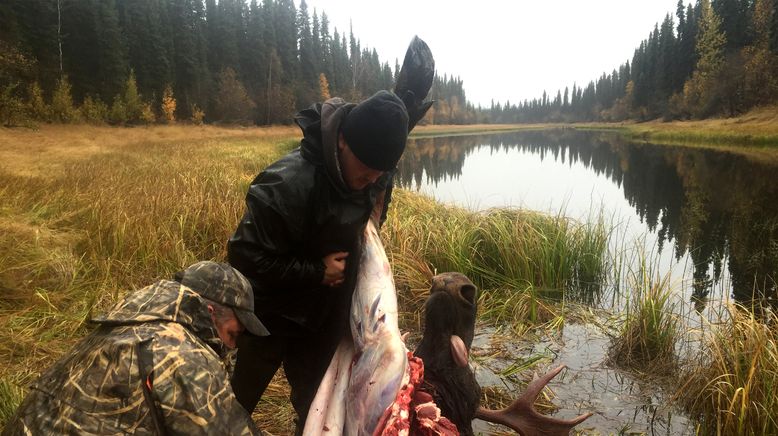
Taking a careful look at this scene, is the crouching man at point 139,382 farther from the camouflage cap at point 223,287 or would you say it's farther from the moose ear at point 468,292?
the moose ear at point 468,292

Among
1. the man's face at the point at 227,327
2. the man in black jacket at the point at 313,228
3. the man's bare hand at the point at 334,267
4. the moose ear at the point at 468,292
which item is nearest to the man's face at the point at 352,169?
the man in black jacket at the point at 313,228

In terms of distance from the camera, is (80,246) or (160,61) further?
(160,61)

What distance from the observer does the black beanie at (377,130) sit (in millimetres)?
1854

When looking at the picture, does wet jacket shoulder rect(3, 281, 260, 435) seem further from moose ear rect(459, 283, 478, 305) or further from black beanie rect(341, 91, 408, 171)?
moose ear rect(459, 283, 478, 305)

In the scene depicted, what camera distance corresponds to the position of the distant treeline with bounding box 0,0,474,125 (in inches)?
1278

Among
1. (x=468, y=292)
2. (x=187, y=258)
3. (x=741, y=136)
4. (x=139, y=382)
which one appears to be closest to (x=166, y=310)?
(x=139, y=382)

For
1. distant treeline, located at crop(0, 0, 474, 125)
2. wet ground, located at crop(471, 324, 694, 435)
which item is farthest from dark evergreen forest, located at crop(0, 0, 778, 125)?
wet ground, located at crop(471, 324, 694, 435)

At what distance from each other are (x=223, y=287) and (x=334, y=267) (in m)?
0.53

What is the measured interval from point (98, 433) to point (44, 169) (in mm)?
14520

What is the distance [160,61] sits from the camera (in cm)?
4725

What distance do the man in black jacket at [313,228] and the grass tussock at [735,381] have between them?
8.81 ft

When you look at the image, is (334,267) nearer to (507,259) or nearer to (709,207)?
(507,259)

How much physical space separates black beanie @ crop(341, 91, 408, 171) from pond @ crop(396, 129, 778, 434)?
259 centimetres

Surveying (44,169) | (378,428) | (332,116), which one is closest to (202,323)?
(378,428)
